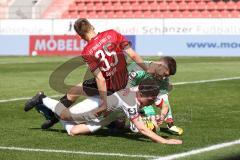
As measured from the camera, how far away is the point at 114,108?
8195 millimetres

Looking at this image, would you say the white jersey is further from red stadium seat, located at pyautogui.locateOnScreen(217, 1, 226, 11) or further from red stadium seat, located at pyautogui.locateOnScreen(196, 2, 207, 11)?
red stadium seat, located at pyautogui.locateOnScreen(196, 2, 207, 11)

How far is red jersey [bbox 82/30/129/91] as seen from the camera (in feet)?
26.5

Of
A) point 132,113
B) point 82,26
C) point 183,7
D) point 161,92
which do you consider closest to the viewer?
point 132,113

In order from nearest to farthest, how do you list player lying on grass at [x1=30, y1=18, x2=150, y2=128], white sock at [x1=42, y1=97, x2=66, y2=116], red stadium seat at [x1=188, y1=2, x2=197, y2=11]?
1. player lying on grass at [x1=30, y1=18, x2=150, y2=128]
2. white sock at [x1=42, y1=97, x2=66, y2=116]
3. red stadium seat at [x1=188, y1=2, x2=197, y2=11]

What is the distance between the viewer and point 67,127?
8453mm

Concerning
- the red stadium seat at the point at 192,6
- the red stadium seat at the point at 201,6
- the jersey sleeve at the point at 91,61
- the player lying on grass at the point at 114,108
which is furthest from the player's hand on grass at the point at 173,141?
the red stadium seat at the point at 192,6

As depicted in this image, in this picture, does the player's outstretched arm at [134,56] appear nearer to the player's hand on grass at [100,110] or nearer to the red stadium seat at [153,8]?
the player's hand on grass at [100,110]

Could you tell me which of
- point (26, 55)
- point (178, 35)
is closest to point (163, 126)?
Result: point (178, 35)

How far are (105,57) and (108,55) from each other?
51 mm

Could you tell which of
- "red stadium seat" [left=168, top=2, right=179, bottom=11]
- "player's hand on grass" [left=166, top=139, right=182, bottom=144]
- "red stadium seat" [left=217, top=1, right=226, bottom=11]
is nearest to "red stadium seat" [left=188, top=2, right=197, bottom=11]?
"red stadium seat" [left=168, top=2, right=179, bottom=11]

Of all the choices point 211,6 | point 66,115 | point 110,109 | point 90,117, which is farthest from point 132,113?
point 211,6

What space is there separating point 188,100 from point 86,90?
14.0ft

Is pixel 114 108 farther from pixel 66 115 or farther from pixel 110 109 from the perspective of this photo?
pixel 66 115

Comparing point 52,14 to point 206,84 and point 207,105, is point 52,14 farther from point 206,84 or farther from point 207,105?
point 207,105
